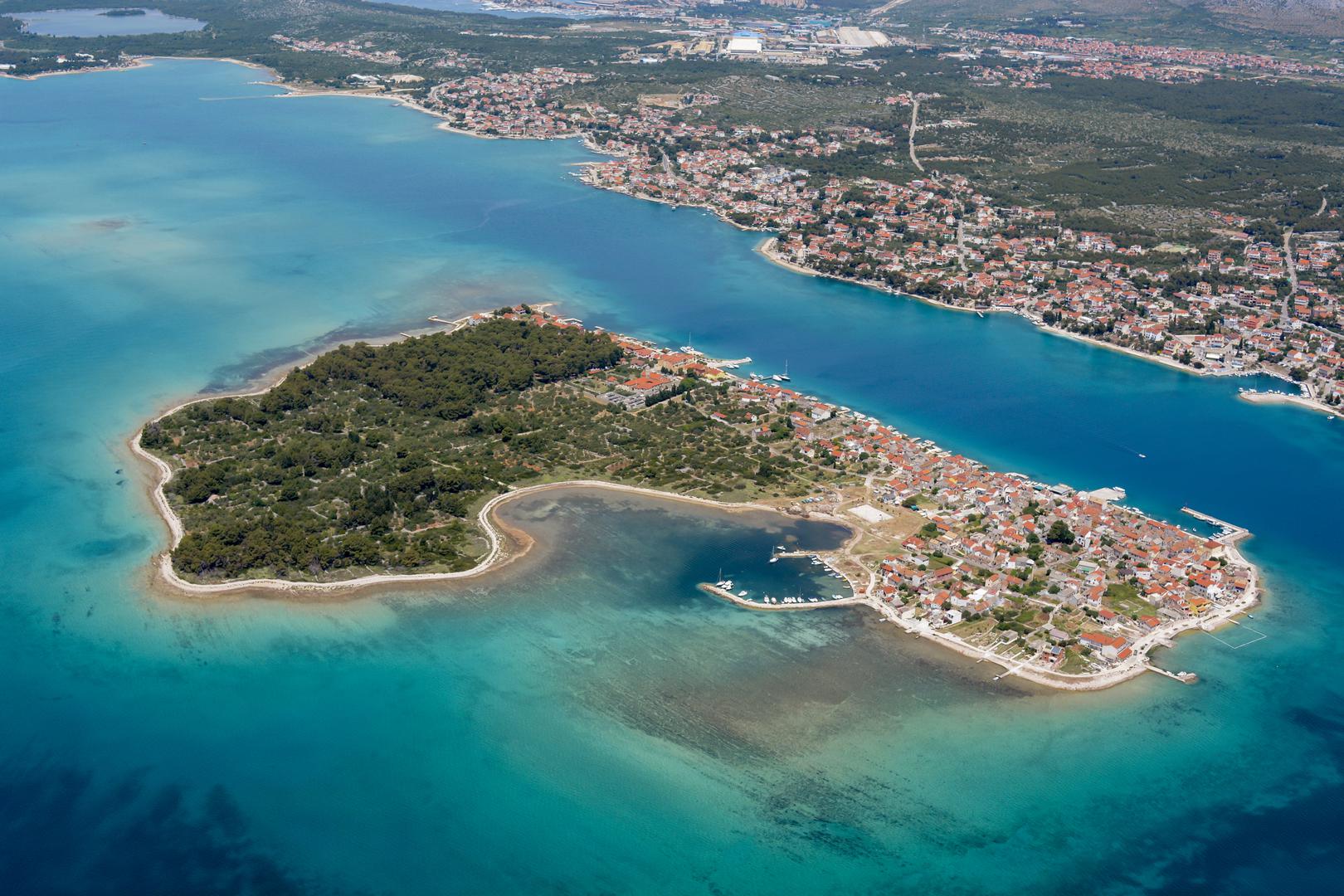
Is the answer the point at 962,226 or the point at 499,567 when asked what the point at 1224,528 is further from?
the point at 962,226

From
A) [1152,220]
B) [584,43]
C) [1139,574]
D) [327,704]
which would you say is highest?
[584,43]

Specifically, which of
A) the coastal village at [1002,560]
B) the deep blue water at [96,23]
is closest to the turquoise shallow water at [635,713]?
the coastal village at [1002,560]

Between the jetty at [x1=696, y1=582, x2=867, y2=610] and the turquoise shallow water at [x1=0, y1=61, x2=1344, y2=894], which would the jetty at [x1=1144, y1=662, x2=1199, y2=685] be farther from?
the jetty at [x1=696, y1=582, x2=867, y2=610]

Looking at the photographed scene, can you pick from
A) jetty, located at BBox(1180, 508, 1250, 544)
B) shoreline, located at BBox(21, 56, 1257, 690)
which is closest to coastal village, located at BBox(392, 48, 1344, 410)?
jetty, located at BBox(1180, 508, 1250, 544)

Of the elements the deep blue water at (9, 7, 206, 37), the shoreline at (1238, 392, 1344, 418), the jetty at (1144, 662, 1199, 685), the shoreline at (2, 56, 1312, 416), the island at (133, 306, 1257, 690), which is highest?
the deep blue water at (9, 7, 206, 37)

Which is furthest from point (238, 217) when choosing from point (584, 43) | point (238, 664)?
point (584, 43)

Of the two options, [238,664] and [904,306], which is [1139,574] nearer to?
[238,664]

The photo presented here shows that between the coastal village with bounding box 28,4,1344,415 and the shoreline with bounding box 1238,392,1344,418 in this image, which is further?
the coastal village with bounding box 28,4,1344,415
